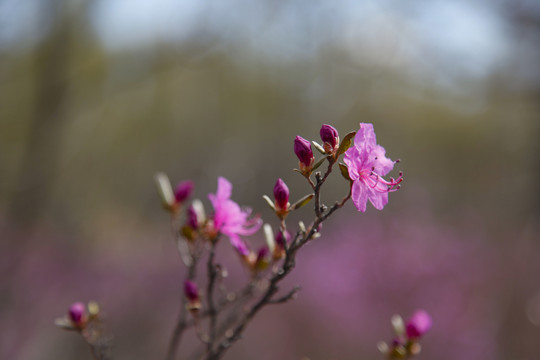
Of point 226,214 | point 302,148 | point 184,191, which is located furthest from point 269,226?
point 184,191

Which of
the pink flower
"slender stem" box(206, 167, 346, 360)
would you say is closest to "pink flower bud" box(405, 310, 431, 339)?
"slender stem" box(206, 167, 346, 360)

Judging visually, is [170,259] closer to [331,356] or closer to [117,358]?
[117,358]

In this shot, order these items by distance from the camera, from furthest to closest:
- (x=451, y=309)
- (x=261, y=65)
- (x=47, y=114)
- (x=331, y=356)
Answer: (x=261, y=65)
(x=451, y=309)
(x=331, y=356)
(x=47, y=114)

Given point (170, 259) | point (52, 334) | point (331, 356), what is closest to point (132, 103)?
point (170, 259)

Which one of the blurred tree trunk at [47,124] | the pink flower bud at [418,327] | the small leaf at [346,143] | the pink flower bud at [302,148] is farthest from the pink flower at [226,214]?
the blurred tree trunk at [47,124]

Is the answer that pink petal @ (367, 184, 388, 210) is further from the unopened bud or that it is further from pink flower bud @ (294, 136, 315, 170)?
the unopened bud

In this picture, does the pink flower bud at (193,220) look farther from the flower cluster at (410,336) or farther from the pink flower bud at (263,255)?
the flower cluster at (410,336)

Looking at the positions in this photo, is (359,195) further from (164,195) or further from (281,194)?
(164,195)
